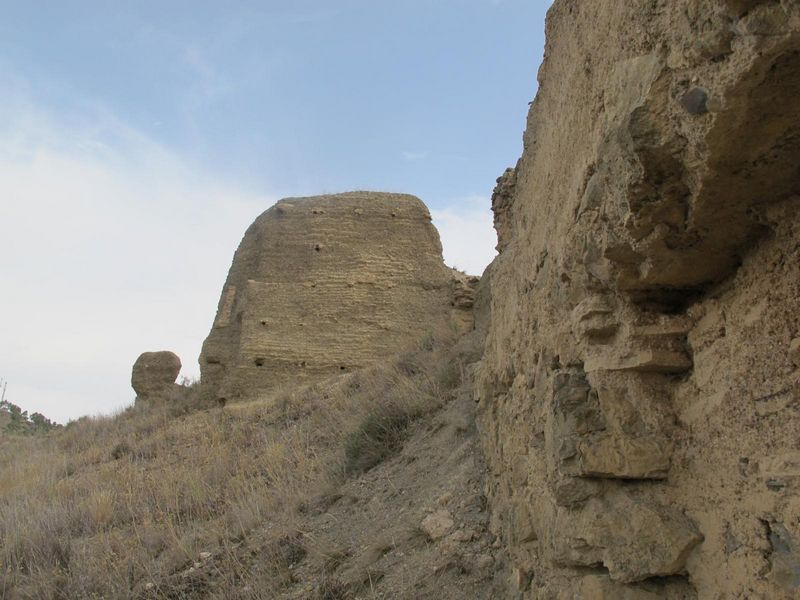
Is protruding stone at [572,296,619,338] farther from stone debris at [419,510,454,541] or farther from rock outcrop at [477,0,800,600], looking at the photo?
stone debris at [419,510,454,541]

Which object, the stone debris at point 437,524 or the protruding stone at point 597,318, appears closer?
the protruding stone at point 597,318

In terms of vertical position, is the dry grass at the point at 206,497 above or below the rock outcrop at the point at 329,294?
below

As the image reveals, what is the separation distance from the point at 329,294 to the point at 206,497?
7.64 metres

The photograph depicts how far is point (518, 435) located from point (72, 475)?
9882 mm

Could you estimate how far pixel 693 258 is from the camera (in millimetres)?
2059

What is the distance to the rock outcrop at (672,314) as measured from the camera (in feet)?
5.48

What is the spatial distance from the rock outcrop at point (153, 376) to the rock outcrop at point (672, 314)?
52.2 feet

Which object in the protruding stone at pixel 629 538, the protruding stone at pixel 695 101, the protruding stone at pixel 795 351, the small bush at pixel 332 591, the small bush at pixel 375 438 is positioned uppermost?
the protruding stone at pixel 695 101

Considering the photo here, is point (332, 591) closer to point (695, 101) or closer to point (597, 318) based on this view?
point (597, 318)

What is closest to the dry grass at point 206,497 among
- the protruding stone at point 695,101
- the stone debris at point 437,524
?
the stone debris at point 437,524

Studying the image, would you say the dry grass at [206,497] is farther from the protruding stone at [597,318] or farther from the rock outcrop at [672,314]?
the protruding stone at [597,318]

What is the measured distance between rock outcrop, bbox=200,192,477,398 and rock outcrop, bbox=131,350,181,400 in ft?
8.23

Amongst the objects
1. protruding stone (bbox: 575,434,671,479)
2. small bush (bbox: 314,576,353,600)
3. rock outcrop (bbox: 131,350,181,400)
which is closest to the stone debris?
small bush (bbox: 314,576,353,600)

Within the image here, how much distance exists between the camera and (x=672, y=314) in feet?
7.52
